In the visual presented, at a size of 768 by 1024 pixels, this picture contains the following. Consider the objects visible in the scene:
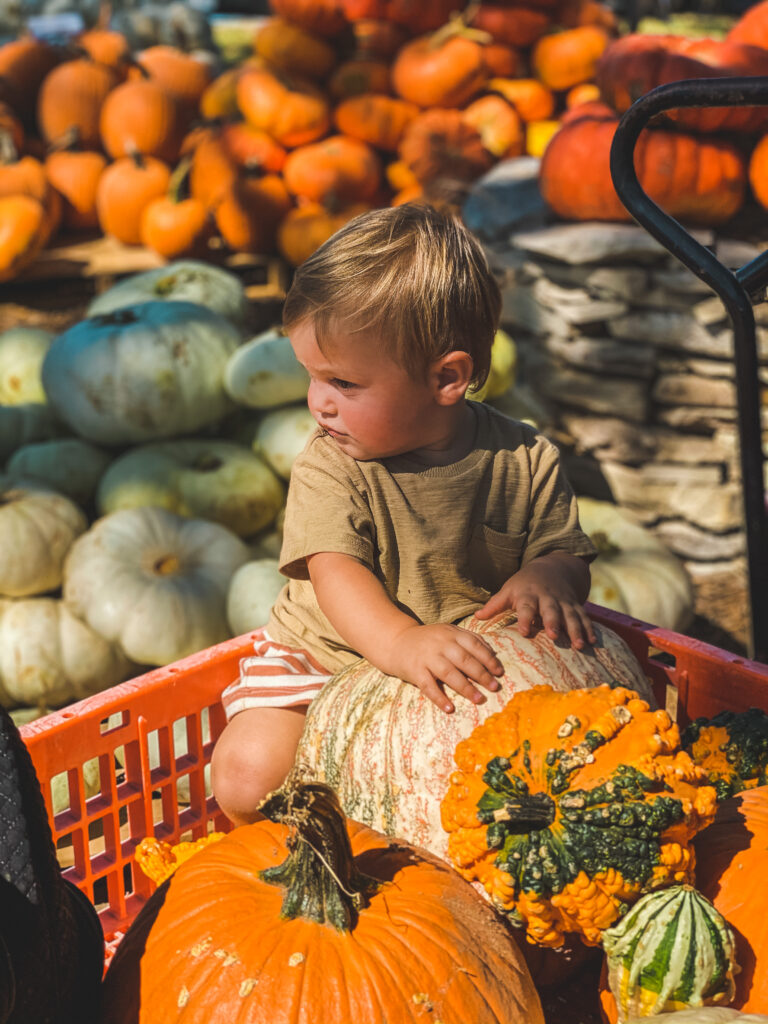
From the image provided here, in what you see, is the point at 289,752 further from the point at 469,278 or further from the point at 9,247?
the point at 9,247

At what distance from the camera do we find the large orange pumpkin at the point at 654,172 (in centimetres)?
386

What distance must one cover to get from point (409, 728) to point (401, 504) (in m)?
0.46

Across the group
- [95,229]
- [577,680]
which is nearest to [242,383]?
[577,680]

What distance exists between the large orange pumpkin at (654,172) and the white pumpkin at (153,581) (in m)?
1.98

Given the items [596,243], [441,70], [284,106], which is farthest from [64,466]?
[441,70]

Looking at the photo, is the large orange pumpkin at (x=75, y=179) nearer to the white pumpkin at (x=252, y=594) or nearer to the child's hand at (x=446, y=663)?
the white pumpkin at (x=252, y=594)

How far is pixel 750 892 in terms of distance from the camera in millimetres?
1315

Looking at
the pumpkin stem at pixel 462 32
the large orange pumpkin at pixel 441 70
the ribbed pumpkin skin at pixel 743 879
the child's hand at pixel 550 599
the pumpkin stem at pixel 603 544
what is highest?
the pumpkin stem at pixel 462 32

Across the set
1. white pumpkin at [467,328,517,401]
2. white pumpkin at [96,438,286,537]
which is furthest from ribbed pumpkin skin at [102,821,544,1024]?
white pumpkin at [467,328,517,401]

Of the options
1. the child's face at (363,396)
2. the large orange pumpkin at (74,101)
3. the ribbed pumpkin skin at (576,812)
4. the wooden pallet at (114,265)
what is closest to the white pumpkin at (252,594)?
the child's face at (363,396)

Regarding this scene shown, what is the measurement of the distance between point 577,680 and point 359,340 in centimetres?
61

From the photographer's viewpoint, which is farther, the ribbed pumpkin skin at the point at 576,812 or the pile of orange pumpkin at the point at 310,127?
the pile of orange pumpkin at the point at 310,127

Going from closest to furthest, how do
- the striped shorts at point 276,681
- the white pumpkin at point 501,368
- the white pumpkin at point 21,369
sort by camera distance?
the striped shorts at point 276,681
the white pumpkin at point 501,368
the white pumpkin at point 21,369

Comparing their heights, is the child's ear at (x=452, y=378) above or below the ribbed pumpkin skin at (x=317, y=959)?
above
